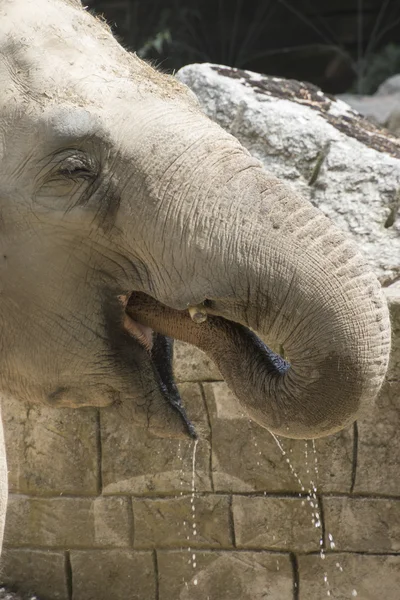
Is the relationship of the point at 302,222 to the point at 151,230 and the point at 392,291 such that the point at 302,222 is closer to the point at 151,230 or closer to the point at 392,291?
the point at 151,230

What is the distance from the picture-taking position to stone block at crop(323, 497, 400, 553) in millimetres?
3812

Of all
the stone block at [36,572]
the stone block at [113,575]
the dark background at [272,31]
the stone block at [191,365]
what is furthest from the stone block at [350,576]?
the dark background at [272,31]

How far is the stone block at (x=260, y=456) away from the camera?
12.5ft

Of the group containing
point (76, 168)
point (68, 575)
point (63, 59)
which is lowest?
point (68, 575)

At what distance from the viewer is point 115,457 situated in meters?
4.04

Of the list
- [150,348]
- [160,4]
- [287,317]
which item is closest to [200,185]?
[287,317]

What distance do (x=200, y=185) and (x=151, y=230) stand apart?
0.11 meters

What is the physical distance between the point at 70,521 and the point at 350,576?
→ 1061mm

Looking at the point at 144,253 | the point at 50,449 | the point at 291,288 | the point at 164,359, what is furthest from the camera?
the point at 50,449

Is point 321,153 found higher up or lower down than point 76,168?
higher up

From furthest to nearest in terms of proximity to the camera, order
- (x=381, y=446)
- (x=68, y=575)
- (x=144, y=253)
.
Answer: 1. (x=68, y=575)
2. (x=381, y=446)
3. (x=144, y=253)

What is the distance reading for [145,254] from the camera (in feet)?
5.95

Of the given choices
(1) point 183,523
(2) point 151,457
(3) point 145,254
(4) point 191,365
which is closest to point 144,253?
(3) point 145,254

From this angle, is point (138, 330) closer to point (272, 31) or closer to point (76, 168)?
point (76, 168)
